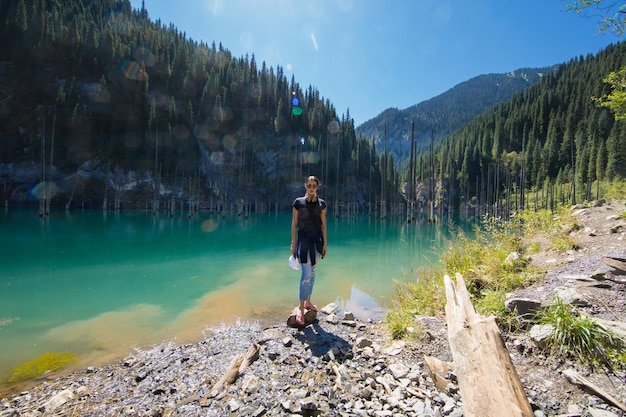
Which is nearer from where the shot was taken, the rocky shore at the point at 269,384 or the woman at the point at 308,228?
the rocky shore at the point at 269,384

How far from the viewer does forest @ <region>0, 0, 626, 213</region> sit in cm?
5775

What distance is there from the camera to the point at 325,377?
352 cm

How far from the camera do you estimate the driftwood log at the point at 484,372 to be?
196 centimetres

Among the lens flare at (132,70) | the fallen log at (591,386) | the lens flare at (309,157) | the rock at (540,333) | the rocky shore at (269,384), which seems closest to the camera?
the fallen log at (591,386)

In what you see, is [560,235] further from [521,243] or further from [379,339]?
[379,339]

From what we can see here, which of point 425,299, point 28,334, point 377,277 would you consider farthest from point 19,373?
point 377,277

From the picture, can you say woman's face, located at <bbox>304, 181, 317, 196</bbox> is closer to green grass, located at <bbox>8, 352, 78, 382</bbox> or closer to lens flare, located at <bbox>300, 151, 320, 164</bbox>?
green grass, located at <bbox>8, 352, 78, 382</bbox>

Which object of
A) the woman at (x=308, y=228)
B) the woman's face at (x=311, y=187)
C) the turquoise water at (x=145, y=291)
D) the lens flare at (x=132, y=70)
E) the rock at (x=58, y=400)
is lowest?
the turquoise water at (x=145, y=291)

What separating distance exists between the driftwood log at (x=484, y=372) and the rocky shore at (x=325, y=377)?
0.37 feet

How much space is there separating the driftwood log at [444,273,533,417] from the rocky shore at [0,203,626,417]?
0.11 m

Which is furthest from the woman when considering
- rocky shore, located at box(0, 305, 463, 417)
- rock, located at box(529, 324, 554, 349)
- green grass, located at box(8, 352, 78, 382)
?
green grass, located at box(8, 352, 78, 382)

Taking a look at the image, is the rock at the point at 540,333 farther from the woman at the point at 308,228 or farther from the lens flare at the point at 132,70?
the lens flare at the point at 132,70

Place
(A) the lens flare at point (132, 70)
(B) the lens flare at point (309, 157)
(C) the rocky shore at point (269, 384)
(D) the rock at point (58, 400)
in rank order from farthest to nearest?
1. (B) the lens flare at point (309, 157)
2. (A) the lens flare at point (132, 70)
3. (D) the rock at point (58, 400)
4. (C) the rocky shore at point (269, 384)

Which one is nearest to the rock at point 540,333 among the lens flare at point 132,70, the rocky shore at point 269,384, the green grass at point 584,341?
the green grass at point 584,341
